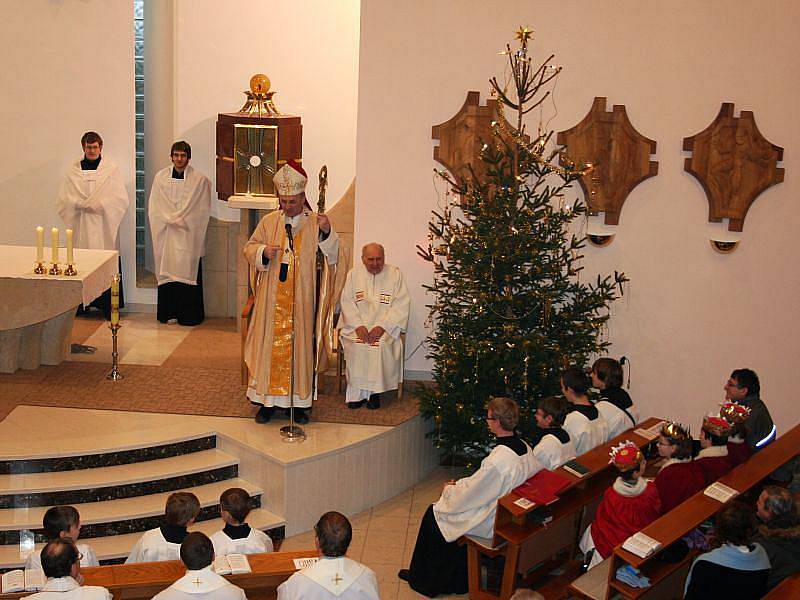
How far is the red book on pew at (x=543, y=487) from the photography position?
20.4 feet

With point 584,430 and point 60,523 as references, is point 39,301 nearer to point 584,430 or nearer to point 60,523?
point 60,523

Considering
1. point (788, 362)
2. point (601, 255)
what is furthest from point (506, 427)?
point (788, 362)

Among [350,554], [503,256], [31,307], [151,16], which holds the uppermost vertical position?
[151,16]

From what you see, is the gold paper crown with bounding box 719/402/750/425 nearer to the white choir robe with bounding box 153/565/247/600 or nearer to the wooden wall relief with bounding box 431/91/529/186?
the wooden wall relief with bounding box 431/91/529/186

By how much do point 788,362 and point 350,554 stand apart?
14.2ft

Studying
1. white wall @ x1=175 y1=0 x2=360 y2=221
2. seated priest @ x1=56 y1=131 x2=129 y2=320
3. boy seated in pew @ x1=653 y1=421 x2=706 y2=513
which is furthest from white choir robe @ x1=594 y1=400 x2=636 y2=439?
seated priest @ x1=56 y1=131 x2=129 y2=320

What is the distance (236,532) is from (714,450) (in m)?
3.00

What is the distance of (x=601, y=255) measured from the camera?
9305 mm

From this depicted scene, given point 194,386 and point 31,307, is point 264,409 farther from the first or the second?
point 31,307

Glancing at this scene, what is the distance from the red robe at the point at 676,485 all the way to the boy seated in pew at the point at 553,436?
2.16 feet

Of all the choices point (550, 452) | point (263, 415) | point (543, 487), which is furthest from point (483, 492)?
point (263, 415)

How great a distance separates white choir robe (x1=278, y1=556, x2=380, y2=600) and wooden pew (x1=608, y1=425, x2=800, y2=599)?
141 centimetres

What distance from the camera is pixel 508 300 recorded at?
7824 mm

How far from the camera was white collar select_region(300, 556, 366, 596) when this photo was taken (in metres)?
4.94
